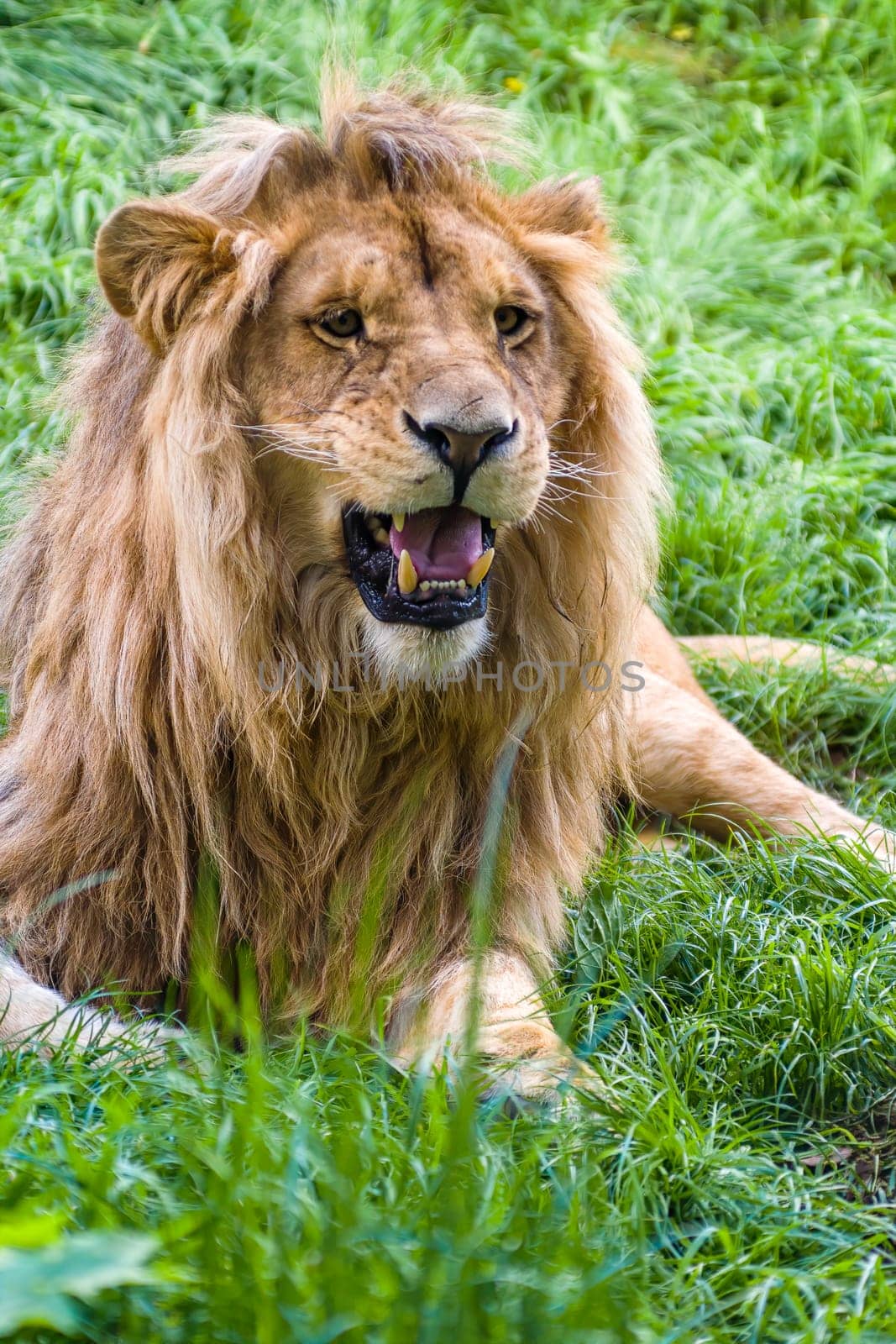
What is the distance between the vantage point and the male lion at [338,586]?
2.81 metres

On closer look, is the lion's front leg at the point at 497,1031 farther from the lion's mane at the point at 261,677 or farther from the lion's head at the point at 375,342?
the lion's head at the point at 375,342

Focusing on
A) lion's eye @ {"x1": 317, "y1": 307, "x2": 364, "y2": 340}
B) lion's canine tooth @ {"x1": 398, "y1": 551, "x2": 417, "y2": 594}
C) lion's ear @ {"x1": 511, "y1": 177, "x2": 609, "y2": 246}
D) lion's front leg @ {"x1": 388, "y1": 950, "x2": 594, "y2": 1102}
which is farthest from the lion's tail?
lion's eye @ {"x1": 317, "y1": 307, "x2": 364, "y2": 340}

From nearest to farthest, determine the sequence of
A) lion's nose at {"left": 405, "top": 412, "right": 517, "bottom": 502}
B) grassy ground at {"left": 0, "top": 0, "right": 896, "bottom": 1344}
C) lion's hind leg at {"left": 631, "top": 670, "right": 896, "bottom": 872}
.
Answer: grassy ground at {"left": 0, "top": 0, "right": 896, "bottom": 1344}, lion's nose at {"left": 405, "top": 412, "right": 517, "bottom": 502}, lion's hind leg at {"left": 631, "top": 670, "right": 896, "bottom": 872}

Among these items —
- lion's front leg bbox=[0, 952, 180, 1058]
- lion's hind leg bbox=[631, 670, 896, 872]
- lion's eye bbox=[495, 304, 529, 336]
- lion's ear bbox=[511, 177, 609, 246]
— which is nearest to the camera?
lion's front leg bbox=[0, 952, 180, 1058]

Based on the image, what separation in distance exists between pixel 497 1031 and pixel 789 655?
2363mm

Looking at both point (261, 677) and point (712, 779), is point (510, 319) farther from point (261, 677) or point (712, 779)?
point (712, 779)

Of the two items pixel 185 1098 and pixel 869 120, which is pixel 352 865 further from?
pixel 869 120

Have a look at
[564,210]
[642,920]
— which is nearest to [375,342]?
[564,210]

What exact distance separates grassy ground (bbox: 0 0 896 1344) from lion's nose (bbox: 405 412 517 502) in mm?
950

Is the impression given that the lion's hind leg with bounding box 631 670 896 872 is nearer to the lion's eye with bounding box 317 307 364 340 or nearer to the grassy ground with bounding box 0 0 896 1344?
the grassy ground with bounding box 0 0 896 1344

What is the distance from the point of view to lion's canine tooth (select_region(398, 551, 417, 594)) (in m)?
2.80

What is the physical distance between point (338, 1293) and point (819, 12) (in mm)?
8032

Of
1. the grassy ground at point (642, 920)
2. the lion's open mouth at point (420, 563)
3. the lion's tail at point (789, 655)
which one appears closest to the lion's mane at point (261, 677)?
the lion's open mouth at point (420, 563)

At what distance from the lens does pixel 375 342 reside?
2.79 metres
